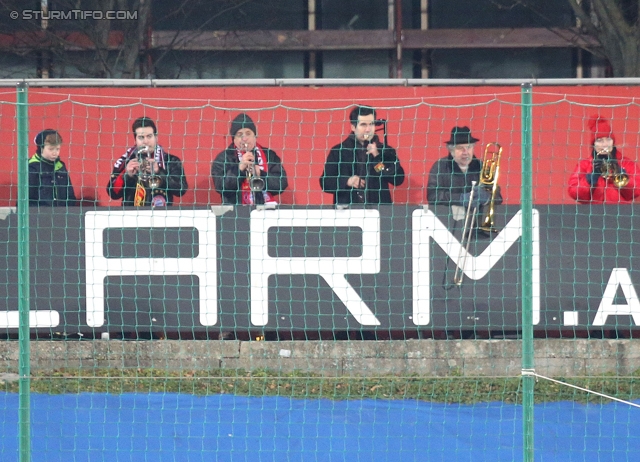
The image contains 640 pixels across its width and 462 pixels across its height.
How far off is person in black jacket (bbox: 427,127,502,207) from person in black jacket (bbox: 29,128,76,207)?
304 cm

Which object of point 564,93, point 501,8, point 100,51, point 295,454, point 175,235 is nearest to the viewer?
point 295,454

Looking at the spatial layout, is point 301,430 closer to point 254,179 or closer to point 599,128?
point 254,179

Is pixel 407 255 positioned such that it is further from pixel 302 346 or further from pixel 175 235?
pixel 175 235

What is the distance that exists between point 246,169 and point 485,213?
2008 millimetres

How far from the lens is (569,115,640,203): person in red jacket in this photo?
26.4 ft

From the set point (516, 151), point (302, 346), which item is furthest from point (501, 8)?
point (302, 346)

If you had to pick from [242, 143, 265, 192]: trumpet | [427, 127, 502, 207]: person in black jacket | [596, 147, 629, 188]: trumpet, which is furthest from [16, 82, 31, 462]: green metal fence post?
[596, 147, 629, 188]: trumpet

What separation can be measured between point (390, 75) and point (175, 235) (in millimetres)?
6203

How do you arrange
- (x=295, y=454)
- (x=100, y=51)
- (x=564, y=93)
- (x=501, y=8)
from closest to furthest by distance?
(x=295, y=454) → (x=564, y=93) → (x=100, y=51) → (x=501, y=8)

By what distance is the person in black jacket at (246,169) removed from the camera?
8.09 meters

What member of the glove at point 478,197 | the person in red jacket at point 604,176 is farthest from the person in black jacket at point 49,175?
the person in red jacket at point 604,176

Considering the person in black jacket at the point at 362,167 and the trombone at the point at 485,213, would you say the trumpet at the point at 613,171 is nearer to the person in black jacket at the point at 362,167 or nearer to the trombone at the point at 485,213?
the trombone at the point at 485,213

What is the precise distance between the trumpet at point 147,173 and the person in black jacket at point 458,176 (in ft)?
7.47

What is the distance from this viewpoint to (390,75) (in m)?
13.3
